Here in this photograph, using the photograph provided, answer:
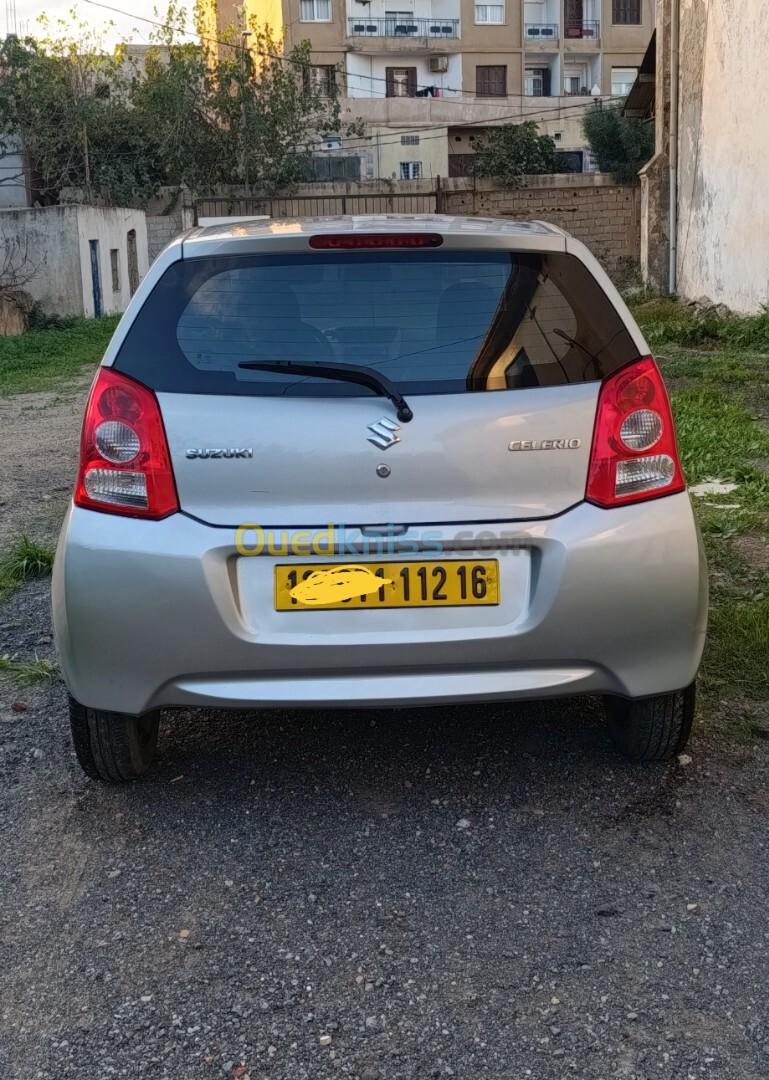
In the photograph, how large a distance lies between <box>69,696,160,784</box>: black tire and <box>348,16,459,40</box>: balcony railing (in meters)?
57.1

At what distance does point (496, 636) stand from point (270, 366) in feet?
2.91

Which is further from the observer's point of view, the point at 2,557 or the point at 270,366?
the point at 2,557

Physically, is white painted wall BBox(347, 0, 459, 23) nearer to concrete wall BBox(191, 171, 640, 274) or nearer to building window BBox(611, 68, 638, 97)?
building window BBox(611, 68, 638, 97)

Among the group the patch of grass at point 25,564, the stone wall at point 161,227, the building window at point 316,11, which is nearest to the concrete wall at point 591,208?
the stone wall at point 161,227

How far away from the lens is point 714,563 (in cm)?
545

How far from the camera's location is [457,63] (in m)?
56.9

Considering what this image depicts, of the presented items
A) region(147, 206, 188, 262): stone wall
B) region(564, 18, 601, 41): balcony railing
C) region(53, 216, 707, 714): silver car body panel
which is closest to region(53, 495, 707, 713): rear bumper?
region(53, 216, 707, 714): silver car body panel

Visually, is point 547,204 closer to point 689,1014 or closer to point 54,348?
point 54,348

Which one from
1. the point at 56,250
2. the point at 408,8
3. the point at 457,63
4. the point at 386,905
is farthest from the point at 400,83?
the point at 386,905

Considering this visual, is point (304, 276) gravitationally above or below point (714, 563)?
above

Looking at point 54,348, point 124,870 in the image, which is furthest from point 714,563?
point 54,348

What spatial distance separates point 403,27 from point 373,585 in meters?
58.2

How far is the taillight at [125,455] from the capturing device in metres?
2.96

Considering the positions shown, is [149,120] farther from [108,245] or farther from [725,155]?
[725,155]
